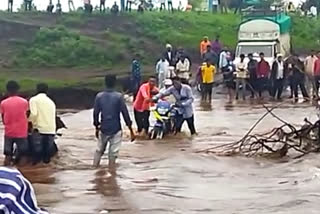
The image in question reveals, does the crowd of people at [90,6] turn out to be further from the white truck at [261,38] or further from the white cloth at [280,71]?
the white cloth at [280,71]

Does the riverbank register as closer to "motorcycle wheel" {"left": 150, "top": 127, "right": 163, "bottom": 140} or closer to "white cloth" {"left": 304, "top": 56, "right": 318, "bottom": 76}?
"white cloth" {"left": 304, "top": 56, "right": 318, "bottom": 76}

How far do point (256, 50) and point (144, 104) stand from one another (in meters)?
14.8

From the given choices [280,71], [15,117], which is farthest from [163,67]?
[15,117]

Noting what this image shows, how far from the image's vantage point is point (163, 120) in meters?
18.8

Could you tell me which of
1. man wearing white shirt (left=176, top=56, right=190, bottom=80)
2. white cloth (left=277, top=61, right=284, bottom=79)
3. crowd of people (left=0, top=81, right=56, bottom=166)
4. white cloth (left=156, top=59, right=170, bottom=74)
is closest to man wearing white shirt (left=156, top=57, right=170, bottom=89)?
white cloth (left=156, top=59, right=170, bottom=74)

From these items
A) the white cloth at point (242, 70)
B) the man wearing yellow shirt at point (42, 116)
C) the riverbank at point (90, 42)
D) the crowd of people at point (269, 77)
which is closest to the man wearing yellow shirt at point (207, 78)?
the crowd of people at point (269, 77)

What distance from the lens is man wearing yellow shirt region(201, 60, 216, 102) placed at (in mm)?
27784

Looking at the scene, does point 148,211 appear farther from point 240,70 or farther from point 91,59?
point 91,59

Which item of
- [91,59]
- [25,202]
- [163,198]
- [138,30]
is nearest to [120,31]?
[138,30]

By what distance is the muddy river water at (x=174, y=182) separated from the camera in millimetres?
11141

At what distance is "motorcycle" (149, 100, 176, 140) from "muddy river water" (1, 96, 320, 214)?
282 millimetres

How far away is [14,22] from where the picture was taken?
145 feet

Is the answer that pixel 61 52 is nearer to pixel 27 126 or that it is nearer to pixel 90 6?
pixel 90 6

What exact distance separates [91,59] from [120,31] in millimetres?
5658
